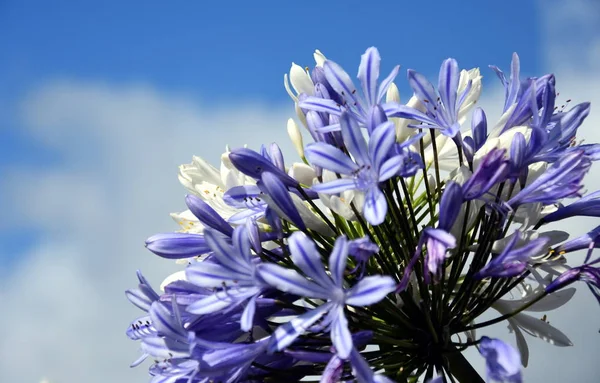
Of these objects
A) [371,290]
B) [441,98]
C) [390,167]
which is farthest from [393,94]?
[371,290]

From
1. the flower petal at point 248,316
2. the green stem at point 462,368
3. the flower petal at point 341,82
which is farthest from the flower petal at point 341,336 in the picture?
the flower petal at point 341,82

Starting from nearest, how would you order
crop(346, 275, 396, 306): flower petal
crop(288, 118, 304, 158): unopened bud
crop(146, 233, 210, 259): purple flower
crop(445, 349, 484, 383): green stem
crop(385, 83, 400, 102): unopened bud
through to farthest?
1. crop(346, 275, 396, 306): flower petal
2. crop(445, 349, 484, 383): green stem
3. crop(146, 233, 210, 259): purple flower
4. crop(385, 83, 400, 102): unopened bud
5. crop(288, 118, 304, 158): unopened bud

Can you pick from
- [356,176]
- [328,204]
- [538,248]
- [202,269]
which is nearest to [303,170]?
[328,204]

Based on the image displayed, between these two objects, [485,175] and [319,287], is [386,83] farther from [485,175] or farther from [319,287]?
[319,287]

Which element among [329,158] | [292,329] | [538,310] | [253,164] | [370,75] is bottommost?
[538,310]

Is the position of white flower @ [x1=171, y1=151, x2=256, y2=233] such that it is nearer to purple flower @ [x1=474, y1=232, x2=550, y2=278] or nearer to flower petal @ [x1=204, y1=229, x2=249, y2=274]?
flower petal @ [x1=204, y1=229, x2=249, y2=274]

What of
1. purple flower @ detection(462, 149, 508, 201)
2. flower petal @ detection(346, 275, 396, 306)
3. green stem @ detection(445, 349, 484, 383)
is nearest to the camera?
flower petal @ detection(346, 275, 396, 306)

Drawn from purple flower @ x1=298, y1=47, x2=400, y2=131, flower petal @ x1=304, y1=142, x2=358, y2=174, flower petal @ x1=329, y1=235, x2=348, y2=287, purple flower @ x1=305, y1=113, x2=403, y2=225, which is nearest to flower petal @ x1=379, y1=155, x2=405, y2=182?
purple flower @ x1=305, y1=113, x2=403, y2=225

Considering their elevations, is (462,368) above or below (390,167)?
below
